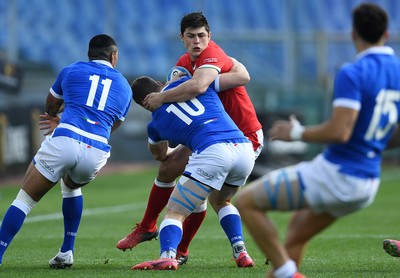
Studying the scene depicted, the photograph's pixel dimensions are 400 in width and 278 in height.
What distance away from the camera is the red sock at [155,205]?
8.84 meters

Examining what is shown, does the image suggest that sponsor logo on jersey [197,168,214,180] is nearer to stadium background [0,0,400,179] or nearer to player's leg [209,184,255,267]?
player's leg [209,184,255,267]

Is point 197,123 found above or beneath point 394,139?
beneath

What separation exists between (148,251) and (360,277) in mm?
3192

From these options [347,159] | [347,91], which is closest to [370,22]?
[347,91]

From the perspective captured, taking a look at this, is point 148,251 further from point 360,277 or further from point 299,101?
point 299,101

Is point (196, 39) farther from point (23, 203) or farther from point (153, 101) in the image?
point (23, 203)

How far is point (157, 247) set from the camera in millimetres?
10586

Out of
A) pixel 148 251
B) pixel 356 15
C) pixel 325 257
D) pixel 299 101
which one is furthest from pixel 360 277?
pixel 299 101

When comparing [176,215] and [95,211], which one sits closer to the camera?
[176,215]

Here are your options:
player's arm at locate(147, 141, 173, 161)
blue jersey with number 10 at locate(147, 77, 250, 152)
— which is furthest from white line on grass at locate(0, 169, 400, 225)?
blue jersey with number 10 at locate(147, 77, 250, 152)

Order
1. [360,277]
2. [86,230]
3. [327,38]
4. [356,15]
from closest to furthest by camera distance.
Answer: [356,15] → [360,277] → [86,230] → [327,38]

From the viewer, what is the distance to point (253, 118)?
28.5 feet

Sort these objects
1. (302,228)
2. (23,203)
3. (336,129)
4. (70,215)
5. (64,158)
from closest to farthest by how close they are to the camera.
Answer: (336,129) → (302,228) → (64,158) → (23,203) → (70,215)

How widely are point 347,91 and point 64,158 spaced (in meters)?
2.97
